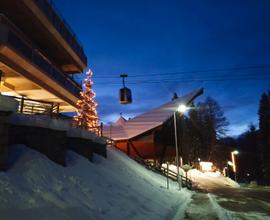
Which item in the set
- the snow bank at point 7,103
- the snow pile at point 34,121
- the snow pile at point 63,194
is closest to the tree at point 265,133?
the snow pile at point 63,194

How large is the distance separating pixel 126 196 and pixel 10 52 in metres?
11.9

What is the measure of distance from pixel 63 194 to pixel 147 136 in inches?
1206

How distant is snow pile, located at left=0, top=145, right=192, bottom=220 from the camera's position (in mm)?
8211

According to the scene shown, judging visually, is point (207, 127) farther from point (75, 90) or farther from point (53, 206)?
point (53, 206)

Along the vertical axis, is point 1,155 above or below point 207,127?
below

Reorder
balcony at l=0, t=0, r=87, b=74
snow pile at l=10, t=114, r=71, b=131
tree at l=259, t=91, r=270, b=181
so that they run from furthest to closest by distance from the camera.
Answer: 1. tree at l=259, t=91, r=270, b=181
2. balcony at l=0, t=0, r=87, b=74
3. snow pile at l=10, t=114, r=71, b=131

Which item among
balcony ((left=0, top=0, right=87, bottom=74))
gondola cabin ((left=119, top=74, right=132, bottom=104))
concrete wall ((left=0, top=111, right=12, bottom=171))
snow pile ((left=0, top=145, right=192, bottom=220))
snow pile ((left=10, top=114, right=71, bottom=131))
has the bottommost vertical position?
snow pile ((left=0, top=145, right=192, bottom=220))

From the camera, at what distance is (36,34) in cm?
2583

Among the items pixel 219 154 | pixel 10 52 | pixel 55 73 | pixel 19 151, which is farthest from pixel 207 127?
pixel 19 151

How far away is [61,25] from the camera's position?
2798 cm

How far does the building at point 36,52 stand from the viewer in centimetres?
2017

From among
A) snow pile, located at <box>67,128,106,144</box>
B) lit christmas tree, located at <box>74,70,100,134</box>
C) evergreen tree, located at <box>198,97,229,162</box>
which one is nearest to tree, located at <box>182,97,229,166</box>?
evergreen tree, located at <box>198,97,229,162</box>

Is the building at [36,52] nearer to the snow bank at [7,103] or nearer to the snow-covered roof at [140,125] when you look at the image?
the snow bank at [7,103]

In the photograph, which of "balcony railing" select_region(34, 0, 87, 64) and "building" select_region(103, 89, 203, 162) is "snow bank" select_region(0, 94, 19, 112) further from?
"building" select_region(103, 89, 203, 162)
